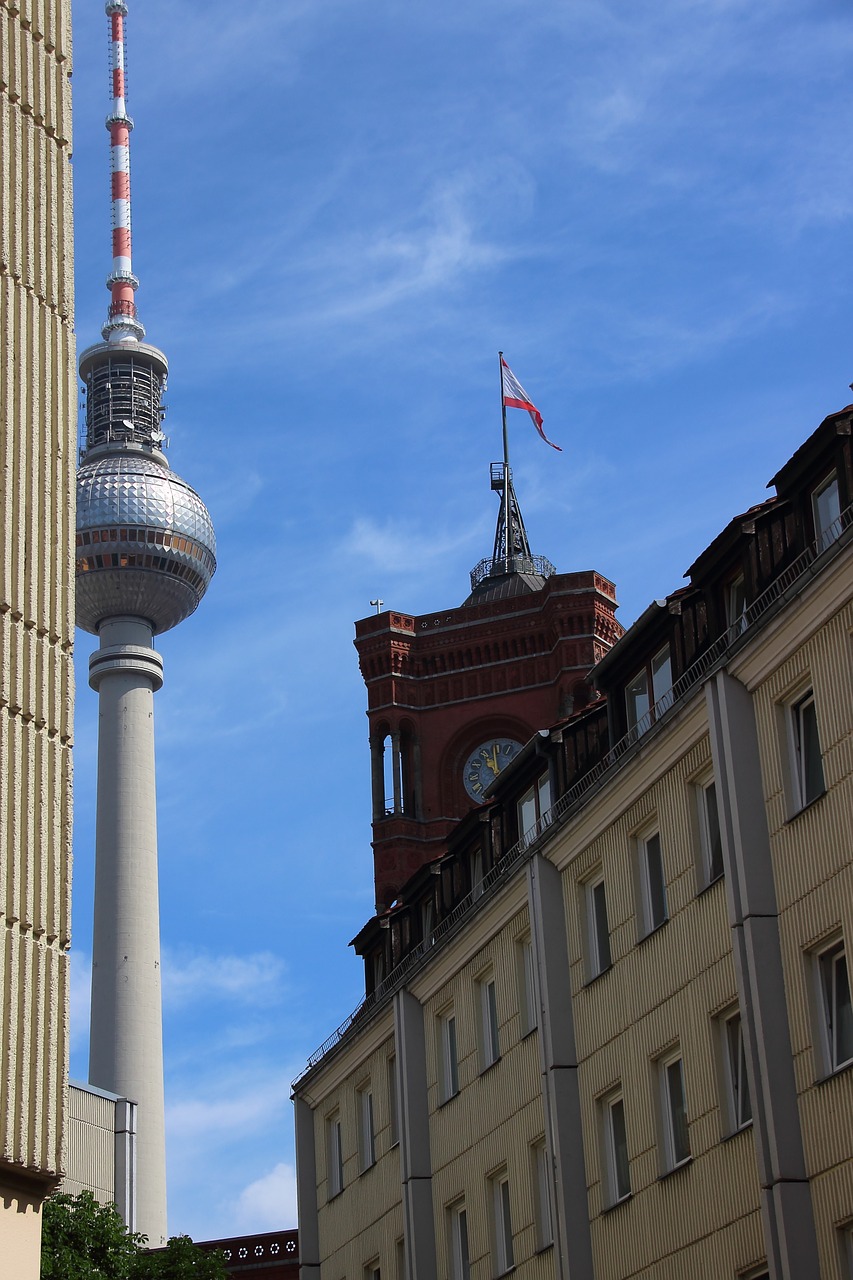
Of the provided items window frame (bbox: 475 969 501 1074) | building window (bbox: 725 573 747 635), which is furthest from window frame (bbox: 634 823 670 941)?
window frame (bbox: 475 969 501 1074)

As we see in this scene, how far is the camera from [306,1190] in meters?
49.7

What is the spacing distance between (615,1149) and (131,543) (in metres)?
125

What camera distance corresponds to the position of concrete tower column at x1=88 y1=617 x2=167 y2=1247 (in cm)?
13212

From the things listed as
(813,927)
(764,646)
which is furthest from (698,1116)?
(764,646)

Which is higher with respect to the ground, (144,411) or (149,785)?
(144,411)

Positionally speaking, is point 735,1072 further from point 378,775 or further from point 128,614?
point 128,614

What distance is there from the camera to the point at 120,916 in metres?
137

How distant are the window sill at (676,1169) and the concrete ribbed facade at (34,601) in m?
10.2

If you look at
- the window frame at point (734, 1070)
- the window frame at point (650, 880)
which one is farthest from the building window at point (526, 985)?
the window frame at point (734, 1070)

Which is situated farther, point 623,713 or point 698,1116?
point 623,713

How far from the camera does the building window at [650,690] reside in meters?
35.4

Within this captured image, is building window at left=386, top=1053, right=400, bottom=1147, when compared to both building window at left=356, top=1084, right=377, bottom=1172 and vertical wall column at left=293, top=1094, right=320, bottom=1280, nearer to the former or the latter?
building window at left=356, top=1084, right=377, bottom=1172

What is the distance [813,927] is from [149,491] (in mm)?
132482

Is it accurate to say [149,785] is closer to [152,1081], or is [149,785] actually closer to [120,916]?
[120,916]
